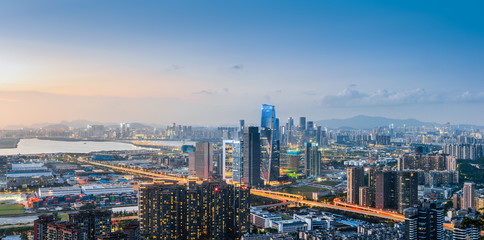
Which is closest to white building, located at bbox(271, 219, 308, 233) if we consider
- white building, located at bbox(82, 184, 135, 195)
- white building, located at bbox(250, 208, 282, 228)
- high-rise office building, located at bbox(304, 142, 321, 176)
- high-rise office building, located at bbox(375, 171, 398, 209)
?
white building, located at bbox(250, 208, 282, 228)

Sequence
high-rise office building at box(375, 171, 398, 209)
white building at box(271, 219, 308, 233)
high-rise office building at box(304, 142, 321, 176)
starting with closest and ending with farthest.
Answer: white building at box(271, 219, 308, 233) → high-rise office building at box(375, 171, 398, 209) → high-rise office building at box(304, 142, 321, 176)

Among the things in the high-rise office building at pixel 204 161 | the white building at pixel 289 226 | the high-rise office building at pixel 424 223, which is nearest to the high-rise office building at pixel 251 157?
the high-rise office building at pixel 204 161

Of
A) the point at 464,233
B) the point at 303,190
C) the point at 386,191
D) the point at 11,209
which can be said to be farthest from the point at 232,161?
the point at 464,233

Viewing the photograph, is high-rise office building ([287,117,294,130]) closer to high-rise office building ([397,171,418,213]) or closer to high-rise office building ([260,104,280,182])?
high-rise office building ([260,104,280,182])

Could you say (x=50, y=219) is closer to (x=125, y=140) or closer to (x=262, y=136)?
(x=262, y=136)

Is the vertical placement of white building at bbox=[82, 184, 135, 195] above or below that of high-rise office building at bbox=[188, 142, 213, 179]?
below

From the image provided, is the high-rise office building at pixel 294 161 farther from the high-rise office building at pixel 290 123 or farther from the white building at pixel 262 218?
the high-rise office building at pixel 290 123

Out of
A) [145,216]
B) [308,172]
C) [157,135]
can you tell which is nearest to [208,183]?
[145,216]
